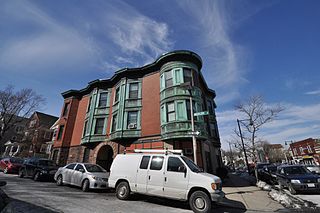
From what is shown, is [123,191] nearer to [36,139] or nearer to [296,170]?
[296,170]

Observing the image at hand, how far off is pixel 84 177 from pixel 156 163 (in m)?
5.21

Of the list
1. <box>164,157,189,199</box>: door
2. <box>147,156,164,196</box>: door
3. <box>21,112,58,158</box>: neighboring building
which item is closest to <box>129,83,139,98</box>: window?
<box>147,156,164,196</box>: door

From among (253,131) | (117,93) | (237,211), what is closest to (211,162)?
(253,131)

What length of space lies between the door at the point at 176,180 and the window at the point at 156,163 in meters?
0.42

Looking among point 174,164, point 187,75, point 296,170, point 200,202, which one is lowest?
point 200,202

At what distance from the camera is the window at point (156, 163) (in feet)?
25.1

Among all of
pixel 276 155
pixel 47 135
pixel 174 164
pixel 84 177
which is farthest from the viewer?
pixel 276 155

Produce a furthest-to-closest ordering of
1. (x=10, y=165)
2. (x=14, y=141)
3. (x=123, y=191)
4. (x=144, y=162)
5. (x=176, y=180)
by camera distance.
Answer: (x=14, y=141)
(x=10, y=165)
(x=144, y=162)
(x=123, y=191)
(x=176, y=180)

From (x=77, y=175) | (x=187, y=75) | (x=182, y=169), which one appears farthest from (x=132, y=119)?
(x=182, y=169)

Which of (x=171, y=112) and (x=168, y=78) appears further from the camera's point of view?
(x=168, y=78)

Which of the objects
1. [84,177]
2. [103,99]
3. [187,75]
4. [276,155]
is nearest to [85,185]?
[84,177]

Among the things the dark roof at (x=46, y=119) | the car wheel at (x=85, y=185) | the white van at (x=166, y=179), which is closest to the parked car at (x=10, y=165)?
the car wheel at (x=85, y=185)

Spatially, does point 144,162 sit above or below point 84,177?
above

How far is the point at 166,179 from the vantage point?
721cm
